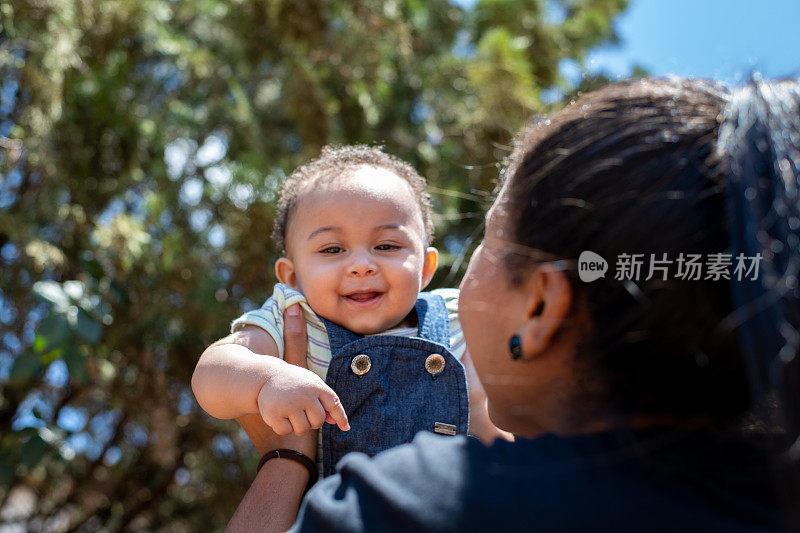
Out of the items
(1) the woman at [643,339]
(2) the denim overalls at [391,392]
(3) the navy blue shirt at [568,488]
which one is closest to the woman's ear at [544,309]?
(1) the woman at [643,339]

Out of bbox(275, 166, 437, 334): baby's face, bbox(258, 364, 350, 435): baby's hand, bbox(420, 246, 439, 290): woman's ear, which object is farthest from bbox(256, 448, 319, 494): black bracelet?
bbox(420, 246, 439, 290): woman's ear

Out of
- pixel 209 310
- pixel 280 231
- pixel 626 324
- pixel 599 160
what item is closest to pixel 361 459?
pixel 626 324

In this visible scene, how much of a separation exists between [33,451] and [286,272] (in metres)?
1.95

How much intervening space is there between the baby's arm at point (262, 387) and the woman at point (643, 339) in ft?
1.08

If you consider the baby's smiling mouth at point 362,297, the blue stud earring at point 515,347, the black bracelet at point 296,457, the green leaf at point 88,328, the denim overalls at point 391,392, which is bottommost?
the black bracelet at point 296,457

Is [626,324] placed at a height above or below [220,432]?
below

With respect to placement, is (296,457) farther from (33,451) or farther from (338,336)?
(33,451)

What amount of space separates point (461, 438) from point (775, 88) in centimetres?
71

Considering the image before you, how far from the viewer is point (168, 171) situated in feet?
15.9

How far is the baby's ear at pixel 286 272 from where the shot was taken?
209 centimetres

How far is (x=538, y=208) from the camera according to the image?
114 cm

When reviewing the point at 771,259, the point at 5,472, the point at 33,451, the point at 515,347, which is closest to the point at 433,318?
the point at 515,347

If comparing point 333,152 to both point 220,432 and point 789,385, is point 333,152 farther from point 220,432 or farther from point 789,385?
point 220,432

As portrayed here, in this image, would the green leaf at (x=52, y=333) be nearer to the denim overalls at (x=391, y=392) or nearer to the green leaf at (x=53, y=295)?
the green leaf at (x=53, y=295)
